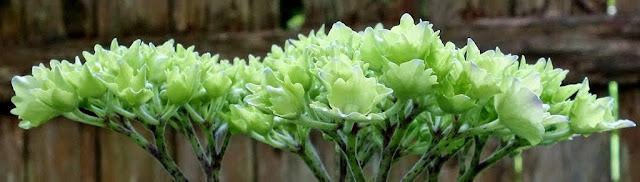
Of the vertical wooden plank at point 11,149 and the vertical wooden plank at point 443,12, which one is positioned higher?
the vertical wooden plank at point 443,12

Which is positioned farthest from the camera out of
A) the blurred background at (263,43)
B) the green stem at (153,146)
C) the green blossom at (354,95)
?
the blurred background at (263,43)

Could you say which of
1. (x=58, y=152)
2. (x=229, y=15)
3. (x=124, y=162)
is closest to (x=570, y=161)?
(x=229, y=15)

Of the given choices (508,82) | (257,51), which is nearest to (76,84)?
(508,82)

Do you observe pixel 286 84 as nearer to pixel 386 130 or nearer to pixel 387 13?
pixel 386 130

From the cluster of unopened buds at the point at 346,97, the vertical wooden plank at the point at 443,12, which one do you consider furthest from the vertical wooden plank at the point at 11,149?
the cluster of unopened buds at the point at 346,97

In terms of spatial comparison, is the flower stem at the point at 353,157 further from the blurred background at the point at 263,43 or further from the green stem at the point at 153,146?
Result: the blurred background at the point at 263,43

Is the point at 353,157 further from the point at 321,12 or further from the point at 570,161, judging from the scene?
the point at 570,161
